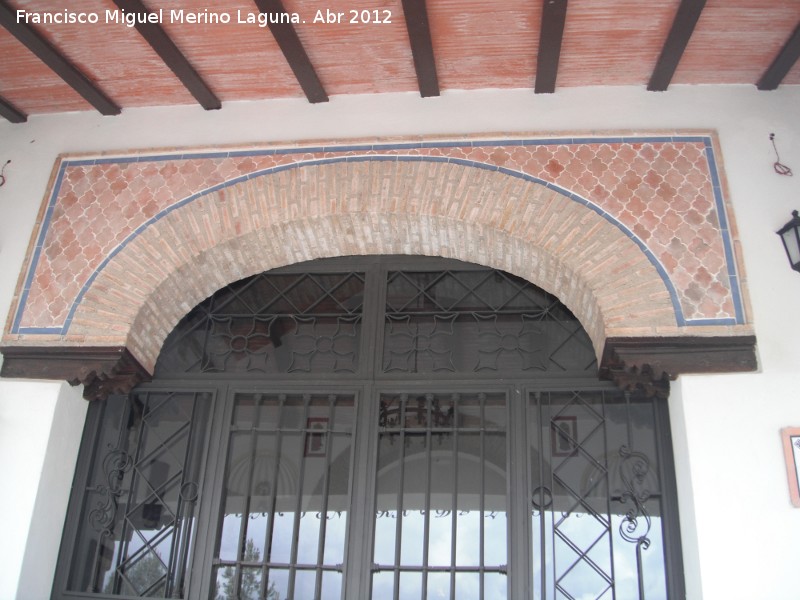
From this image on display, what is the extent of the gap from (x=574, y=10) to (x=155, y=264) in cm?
227

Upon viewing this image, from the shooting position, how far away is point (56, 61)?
4211 millimetres

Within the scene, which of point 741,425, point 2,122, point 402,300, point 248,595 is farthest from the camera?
point 2,122

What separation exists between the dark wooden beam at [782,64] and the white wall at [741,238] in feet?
0.18

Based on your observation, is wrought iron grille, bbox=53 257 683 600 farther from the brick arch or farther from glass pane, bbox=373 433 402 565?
the brick arch

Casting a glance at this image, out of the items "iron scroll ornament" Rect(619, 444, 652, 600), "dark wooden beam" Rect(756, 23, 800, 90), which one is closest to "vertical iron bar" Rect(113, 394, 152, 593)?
"iron scroll ornament" Rect(619, 444, 652, 600)

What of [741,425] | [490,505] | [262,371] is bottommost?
[490,505]

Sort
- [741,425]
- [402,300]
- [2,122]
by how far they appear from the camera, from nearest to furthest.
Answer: [741,425] → [402,300] → [2,122]

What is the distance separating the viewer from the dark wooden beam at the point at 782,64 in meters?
3.97

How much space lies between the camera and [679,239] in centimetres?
390

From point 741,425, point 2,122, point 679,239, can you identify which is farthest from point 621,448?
point 2,122

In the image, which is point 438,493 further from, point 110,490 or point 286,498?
point 110,490

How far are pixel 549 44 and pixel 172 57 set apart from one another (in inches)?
69.9

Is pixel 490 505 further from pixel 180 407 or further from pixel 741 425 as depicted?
pixel 180 407

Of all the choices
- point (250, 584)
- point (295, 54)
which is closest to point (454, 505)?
point (250, 584)
